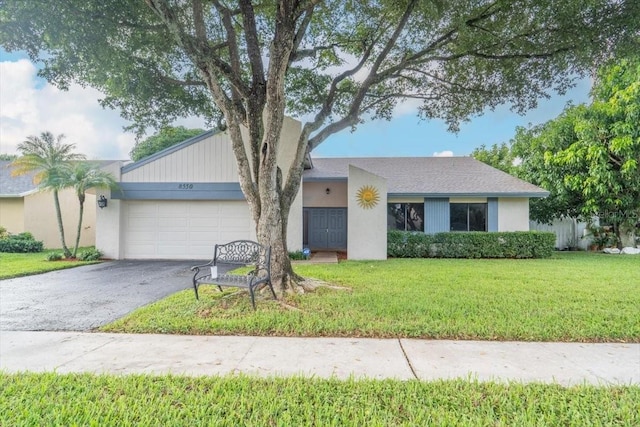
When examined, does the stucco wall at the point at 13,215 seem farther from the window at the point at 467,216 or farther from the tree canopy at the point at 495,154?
the tree canopy at the point at 495,154

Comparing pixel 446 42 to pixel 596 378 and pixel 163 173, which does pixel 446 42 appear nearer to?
pixel 596 378

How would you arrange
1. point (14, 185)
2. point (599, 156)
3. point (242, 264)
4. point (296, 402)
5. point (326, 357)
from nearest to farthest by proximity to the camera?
point (296, 402) → point (326, 357) → point (242, 264) → point (599, 156) → point (14, 185)

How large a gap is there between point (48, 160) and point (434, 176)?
1636cm

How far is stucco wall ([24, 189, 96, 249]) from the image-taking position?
16.2 m

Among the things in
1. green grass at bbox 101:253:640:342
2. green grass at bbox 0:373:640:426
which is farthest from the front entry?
green grass at bbox 0:373:640:426

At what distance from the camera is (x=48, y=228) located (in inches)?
658

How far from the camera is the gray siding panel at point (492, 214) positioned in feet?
48.7

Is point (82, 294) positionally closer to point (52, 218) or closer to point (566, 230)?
point (52, 218)

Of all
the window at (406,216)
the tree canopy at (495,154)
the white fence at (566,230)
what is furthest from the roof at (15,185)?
the tree canopy at (495,154)

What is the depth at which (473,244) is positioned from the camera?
13.0m

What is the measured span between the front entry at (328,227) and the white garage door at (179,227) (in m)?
4.23

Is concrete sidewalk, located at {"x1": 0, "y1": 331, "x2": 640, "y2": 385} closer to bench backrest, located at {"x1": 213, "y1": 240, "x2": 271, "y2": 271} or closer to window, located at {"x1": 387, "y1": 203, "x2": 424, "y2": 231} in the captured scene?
bench backrest, located at {"x1": 213, "y1": 240, "x2": 271, "y2": 271}

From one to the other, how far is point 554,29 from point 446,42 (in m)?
2.19

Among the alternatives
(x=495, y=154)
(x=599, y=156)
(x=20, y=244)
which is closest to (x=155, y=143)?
(x=20, y=244)
